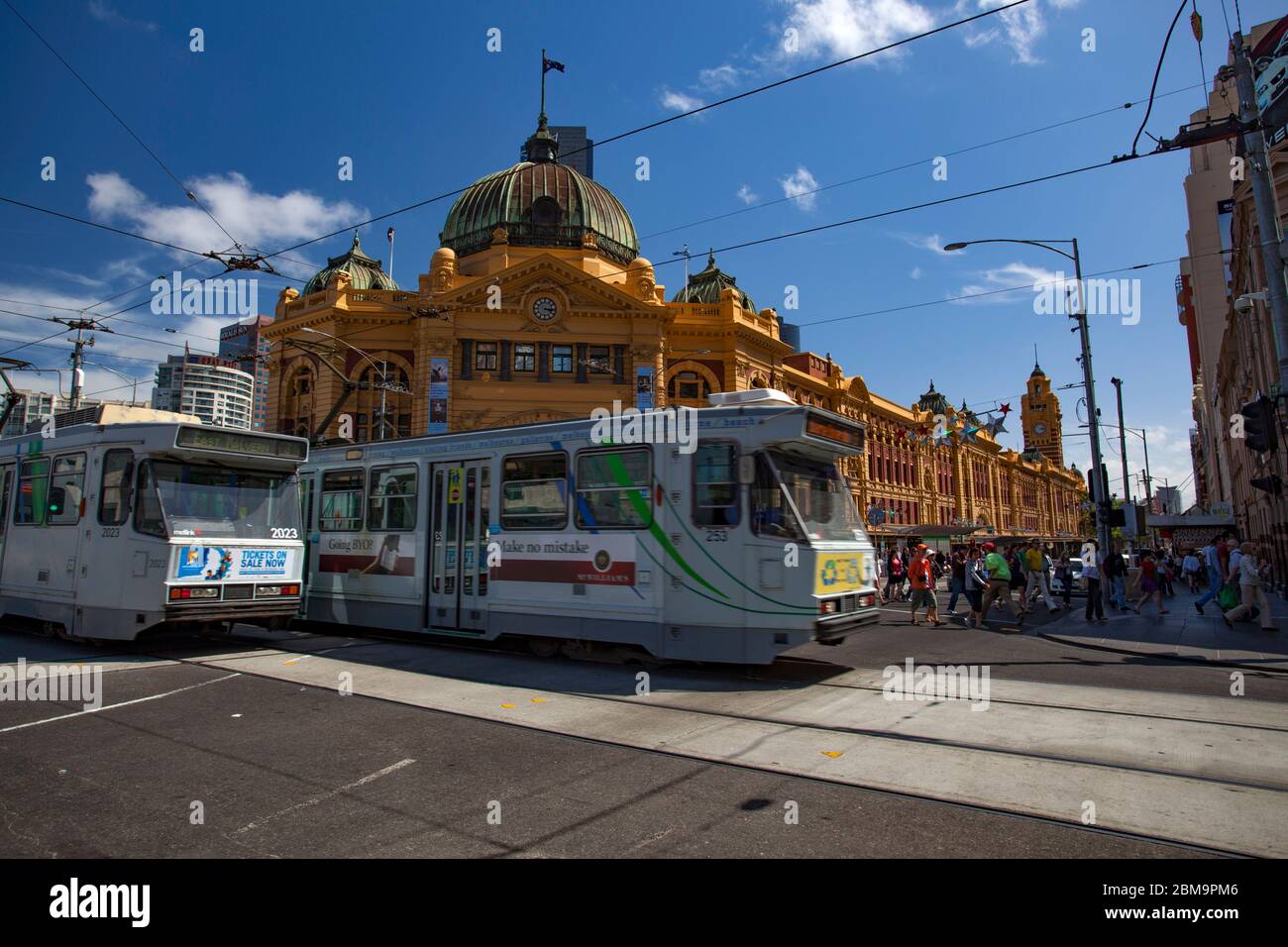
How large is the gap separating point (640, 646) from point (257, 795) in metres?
5.71

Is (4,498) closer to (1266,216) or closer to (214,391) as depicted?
(1266,216)

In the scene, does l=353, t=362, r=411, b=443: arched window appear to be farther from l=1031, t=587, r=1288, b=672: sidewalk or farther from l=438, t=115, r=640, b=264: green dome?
l=1031, t=587, r=1288, b=672: sidewalk

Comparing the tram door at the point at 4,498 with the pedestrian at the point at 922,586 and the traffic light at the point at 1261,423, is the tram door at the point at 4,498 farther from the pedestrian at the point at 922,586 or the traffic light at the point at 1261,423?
the traffic light at the point at 1261,423

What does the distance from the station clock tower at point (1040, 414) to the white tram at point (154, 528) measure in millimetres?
123810

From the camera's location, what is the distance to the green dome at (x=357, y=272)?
4738 centimetres

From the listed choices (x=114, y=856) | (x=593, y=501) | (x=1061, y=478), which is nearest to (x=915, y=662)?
(x=593, y=501)

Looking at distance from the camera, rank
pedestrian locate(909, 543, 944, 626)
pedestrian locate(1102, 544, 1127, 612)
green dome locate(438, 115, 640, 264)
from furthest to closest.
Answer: green dome locate(438, 115, 640, 264) < pedestrian locate(1102, 544, 1127, 612) < pedestrian locate(909, 543, 944, 626)

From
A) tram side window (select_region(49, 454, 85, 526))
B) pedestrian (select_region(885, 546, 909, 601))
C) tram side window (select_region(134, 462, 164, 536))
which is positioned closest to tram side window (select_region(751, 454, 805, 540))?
tram side window (select_region(134, 462, 164, 536))

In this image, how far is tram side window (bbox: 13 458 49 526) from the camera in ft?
40.5

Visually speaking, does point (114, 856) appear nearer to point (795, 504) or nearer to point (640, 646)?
point (640, 646)

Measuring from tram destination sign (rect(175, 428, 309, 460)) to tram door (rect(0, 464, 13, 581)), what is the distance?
5.30m

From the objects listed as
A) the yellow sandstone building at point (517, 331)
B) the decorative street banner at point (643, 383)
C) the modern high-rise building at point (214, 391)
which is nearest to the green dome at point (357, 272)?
the yellow sandstone building at point (517, 331)

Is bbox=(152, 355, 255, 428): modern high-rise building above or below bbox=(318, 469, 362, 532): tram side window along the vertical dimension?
above
